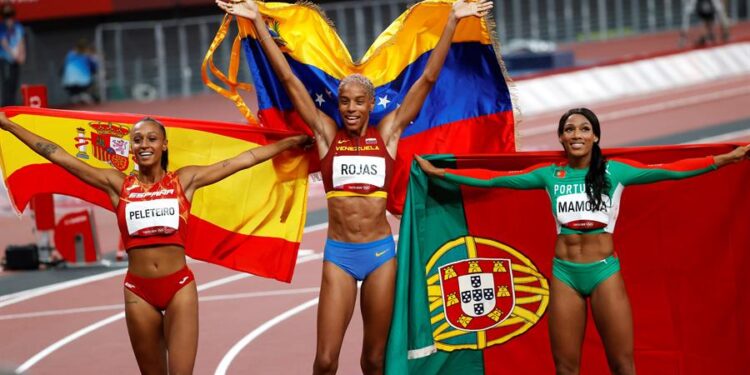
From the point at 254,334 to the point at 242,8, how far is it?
445 centimetres

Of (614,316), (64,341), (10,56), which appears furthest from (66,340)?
(10,56)

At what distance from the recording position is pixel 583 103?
1155 inches

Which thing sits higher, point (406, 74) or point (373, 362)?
point (406, 74)

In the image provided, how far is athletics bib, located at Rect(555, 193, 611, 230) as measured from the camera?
934cm

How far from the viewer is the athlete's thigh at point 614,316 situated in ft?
30.5

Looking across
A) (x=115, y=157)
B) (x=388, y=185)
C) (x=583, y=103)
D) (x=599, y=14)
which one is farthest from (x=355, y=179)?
(x=599, y=14)

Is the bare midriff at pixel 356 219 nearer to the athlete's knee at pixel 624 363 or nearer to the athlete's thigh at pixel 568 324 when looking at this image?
the athlete's thigh at pixel 568 324

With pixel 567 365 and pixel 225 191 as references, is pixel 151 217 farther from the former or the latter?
pixel 567 365

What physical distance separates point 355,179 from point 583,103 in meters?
20.2

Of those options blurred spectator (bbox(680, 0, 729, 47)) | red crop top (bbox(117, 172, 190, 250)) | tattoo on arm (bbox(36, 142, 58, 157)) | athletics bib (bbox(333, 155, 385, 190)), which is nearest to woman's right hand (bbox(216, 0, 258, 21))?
athletics bib (bbox(333, 155, 385, 190))

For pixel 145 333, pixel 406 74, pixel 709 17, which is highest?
pixel 709 17

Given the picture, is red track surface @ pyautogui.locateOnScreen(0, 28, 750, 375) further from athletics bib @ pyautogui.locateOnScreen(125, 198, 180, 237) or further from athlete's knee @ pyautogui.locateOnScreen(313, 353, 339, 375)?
athletics bib @ pyautogui.locateOnScreen(125, 198, 180, 237)

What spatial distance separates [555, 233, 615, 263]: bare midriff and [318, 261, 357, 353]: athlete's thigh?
159 cm

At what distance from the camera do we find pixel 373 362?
9898mm
